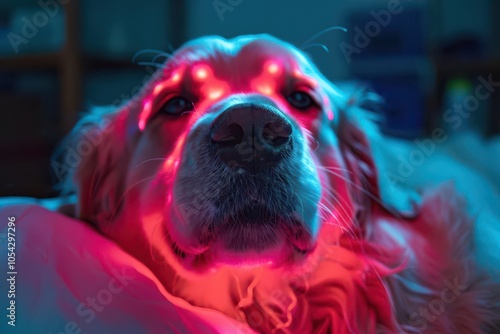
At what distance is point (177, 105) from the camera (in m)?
0.93

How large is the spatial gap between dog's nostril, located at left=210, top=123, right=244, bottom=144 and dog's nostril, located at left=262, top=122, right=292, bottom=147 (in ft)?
0.12

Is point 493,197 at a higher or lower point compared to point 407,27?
lower

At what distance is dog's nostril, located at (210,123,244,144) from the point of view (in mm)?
706

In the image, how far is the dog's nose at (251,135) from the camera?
2.29ft

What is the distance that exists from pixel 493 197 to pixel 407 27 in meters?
0.73

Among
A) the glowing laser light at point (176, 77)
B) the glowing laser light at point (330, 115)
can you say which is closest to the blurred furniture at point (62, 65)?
the glowing laser light at point (176, 77)

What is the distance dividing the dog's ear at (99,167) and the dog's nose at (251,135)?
341mm

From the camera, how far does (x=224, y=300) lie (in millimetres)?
856

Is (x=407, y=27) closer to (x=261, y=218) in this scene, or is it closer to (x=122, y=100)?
(x=122, y=100)

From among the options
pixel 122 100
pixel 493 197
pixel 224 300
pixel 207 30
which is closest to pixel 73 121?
pixel 122 100

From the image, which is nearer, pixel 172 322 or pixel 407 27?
pixel 172 322

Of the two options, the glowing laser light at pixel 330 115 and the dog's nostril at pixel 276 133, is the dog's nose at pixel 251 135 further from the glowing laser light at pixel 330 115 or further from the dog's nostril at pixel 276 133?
the glowing laser light at pixel 330 115

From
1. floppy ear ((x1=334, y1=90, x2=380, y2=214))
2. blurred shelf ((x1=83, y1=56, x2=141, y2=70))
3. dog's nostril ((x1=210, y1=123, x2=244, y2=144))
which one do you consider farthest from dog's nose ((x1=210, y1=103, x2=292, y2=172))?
blurred shelf ((x1=83, y1=56, x2=141, y2=70))

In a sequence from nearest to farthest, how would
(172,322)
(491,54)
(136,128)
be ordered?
(172,322), (136,128), (491,54)
